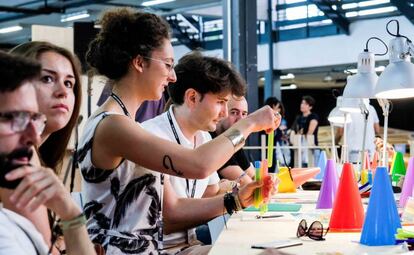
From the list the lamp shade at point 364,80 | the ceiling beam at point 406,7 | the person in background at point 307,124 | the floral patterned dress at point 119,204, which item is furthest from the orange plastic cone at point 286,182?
the person in background at point 307,124

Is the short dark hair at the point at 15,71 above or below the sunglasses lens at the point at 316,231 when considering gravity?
above

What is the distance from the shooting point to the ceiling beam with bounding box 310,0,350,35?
7.77m

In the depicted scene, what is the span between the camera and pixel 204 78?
8.65 ft

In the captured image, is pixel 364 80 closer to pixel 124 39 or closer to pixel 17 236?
pixel 124 39

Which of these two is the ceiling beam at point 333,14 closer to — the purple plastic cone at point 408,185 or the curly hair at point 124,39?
the purple plastic cone at point 408,185

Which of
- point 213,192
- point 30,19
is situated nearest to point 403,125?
point 30,19

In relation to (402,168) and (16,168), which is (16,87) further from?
(402,168)

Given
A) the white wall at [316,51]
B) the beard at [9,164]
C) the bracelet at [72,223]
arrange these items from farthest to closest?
the white wall at [316,51] → the bracelet at [72,223] → the beard at [9,164]

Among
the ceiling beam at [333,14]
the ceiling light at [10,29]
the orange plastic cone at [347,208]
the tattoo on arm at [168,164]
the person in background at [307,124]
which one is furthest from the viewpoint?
the ceiling light at [10,29]

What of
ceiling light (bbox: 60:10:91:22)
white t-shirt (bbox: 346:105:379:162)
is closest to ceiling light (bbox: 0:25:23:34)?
ceiling light (bbox: 60:10:91:22)

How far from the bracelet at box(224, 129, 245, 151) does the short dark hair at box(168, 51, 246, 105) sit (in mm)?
580

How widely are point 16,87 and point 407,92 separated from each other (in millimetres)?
1812

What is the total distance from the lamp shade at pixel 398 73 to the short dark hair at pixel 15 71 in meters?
1.65

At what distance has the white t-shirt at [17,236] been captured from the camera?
1.11 metres
